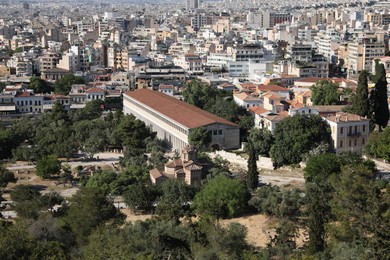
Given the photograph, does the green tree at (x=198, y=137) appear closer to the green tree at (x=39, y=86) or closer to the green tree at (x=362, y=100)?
the green tree at (x=362, y=100)

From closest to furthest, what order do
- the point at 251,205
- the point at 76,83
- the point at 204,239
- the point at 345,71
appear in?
the point at 204,239
the point at 251,205
the point at 76,83
the point at 345,71

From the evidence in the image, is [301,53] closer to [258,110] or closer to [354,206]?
[258,110]

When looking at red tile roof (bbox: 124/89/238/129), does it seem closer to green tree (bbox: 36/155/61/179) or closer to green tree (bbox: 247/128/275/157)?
green tree (bbox: 247/128/275/157)

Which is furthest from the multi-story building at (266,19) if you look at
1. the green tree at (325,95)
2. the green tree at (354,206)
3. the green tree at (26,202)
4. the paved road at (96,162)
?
the green tree at (354,206)

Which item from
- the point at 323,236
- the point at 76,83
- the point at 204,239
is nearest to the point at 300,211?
the point at 323,236

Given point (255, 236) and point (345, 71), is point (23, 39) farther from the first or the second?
point (255, 236)

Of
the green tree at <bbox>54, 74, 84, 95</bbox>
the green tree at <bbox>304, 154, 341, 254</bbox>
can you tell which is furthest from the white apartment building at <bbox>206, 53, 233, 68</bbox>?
A: the green tree at <bbox>304, 154, 341, 254</bbox>
